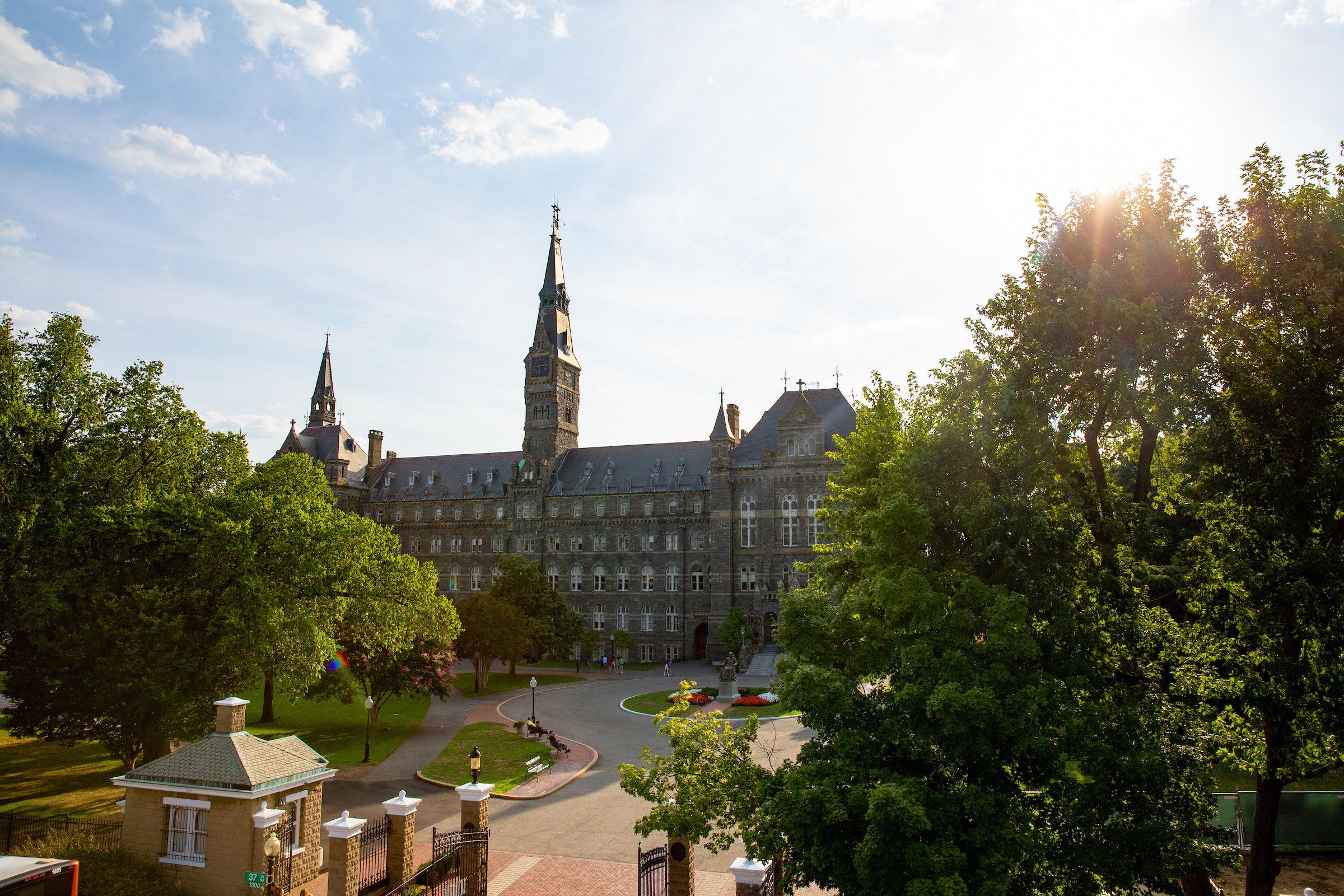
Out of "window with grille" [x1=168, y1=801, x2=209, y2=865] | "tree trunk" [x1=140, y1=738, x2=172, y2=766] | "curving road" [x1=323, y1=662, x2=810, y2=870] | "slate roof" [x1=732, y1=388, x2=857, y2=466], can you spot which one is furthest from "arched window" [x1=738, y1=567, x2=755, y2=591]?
"window with grille" [x1=168, y1=801, x2=209, y2=865]

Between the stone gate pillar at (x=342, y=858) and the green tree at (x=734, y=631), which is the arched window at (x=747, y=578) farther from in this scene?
the stone gate pillar at (x=342, y=858)

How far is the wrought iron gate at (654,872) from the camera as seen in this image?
18391 mm

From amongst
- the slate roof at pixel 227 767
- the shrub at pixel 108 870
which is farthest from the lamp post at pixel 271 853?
the shrub at pixel 108 870

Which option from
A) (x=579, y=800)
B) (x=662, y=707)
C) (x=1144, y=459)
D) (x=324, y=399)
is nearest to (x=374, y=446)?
(x=324, y=399)

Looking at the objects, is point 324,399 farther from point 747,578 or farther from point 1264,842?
point 1264,842

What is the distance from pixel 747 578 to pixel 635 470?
16007mm

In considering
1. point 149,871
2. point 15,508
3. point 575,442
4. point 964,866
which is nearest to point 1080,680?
point 964,866

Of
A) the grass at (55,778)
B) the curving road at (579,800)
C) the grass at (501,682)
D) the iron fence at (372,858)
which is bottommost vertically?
the grass at (501,682)

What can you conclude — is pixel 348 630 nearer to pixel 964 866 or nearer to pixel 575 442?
pixel 964 866

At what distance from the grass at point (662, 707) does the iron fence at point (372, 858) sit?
19648mm

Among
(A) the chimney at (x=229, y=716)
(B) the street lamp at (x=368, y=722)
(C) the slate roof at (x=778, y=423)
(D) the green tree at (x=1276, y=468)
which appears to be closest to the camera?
(D) the green tree at (x=1276, y=468)

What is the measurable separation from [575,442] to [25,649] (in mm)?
54053

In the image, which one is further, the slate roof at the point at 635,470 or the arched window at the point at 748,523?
the slate roof at the point at 635,470

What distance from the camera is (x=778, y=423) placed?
62469 mm
